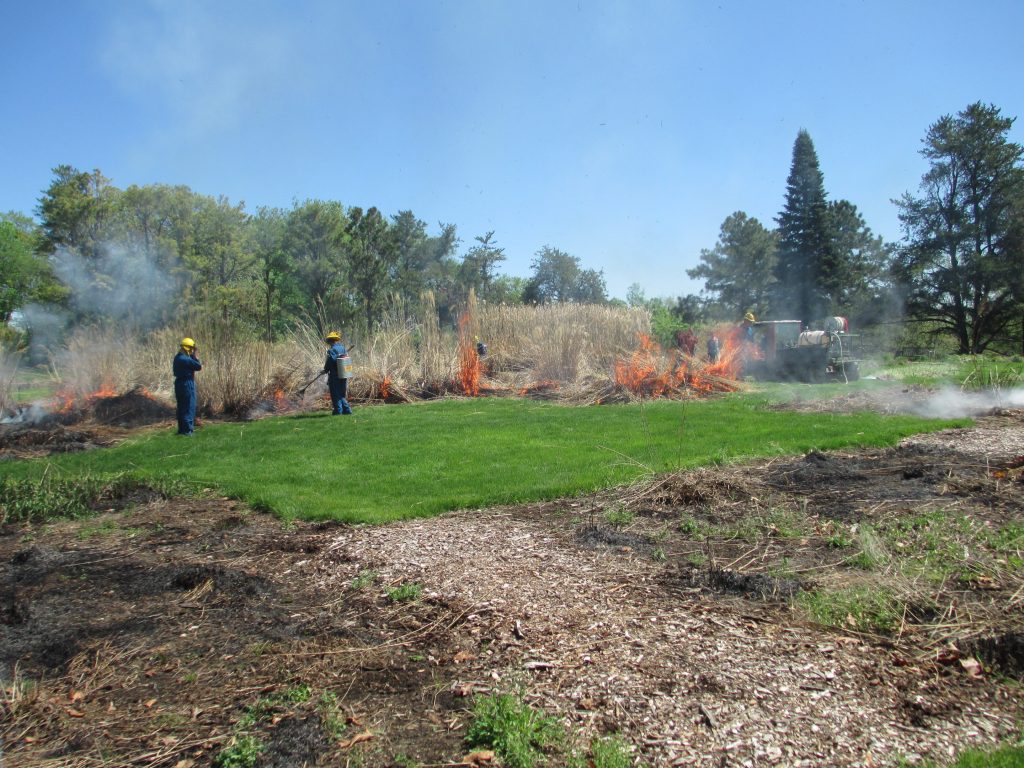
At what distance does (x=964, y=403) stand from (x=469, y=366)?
1199cm

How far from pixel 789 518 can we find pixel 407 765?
383 cm

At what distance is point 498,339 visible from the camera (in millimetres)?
22328

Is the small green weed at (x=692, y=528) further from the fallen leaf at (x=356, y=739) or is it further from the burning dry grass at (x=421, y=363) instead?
the burning dry grass at (x=421, y=363)

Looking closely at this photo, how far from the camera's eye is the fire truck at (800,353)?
19266 mm

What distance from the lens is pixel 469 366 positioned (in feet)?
64.7

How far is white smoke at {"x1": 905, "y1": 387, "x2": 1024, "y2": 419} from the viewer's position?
11.1m

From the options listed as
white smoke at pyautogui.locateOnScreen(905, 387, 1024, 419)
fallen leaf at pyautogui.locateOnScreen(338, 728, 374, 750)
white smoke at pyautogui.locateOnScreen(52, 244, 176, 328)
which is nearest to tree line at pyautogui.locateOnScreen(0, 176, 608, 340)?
white smoke at pyautogui.locateOnScreen(52, 244, 176, 328)

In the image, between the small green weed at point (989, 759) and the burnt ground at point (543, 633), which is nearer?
the small green weed at point (989, 759)

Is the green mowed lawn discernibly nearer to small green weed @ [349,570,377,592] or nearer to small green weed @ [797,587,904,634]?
small green weed @ [349,570,377,592]

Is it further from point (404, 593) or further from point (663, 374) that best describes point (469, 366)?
point (404, 593)

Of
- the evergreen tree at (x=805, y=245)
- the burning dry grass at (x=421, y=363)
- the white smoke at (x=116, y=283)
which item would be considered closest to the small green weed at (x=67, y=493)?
the burning dry grass at (x=421, y=363)

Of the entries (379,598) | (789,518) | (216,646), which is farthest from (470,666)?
(789,518)

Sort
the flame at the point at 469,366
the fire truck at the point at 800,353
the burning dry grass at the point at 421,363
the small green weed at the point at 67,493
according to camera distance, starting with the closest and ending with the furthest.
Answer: the small green weed at the point at 67,493 < the burning dry grass at the point at 421,363 < the fire truck at the point at 800,353 < the flame at the point at 469,366

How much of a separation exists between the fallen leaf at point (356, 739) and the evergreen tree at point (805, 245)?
40.5 metres
